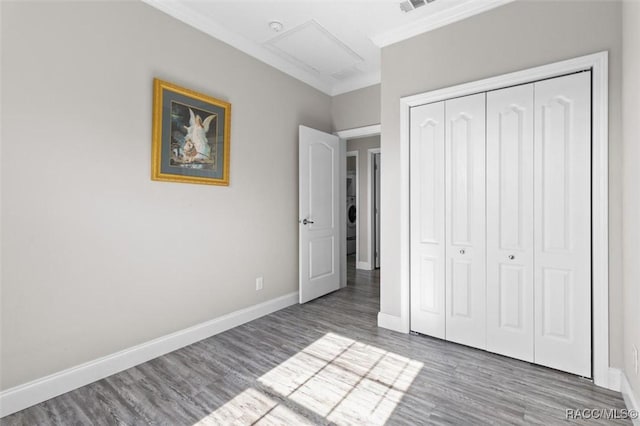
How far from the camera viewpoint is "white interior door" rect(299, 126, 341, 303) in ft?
12.1

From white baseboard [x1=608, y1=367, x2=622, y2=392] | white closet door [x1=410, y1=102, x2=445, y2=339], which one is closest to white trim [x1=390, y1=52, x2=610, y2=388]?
white baseboard [x1=608, y1=367, x2=622, y2=392]

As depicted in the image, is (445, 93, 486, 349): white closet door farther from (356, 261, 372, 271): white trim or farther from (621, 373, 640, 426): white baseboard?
(356, 261, 372, 271): white trim

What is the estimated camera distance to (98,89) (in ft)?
6.96

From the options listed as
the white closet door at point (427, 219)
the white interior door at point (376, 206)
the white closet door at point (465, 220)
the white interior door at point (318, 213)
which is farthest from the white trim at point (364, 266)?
the white closet door at point (465, 220)

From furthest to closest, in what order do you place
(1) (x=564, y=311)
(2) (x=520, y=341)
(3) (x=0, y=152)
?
(2) (x=520, y=341), (1) (x=564, y=311), (3) (x=0, y=152)

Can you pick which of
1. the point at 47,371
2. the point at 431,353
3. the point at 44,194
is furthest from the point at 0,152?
the point at 431,353

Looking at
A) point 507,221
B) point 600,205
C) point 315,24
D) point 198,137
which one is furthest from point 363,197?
point 600,205

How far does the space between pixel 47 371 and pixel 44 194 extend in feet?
3.56

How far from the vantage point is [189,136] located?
2.64 metres

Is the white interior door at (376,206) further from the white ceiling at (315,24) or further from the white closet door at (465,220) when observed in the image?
the white closet door at (465,220)

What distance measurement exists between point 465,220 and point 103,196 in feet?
8.97

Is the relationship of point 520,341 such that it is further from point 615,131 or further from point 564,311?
point 615,131

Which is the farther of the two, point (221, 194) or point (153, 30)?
point (221, 194)

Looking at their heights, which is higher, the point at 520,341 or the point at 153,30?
the point at 153,30
